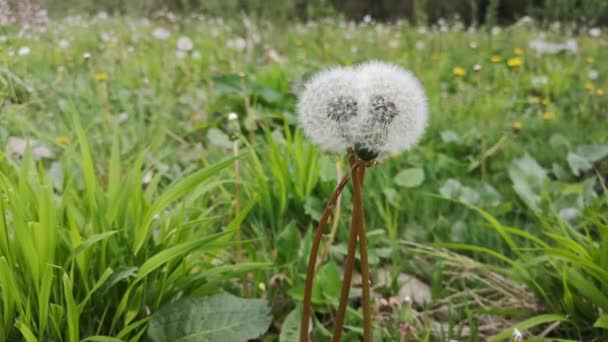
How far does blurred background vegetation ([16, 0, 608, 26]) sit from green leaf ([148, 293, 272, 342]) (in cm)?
331

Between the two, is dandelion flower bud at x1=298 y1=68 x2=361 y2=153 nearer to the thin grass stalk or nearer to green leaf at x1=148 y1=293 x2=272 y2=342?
the thin grass stalk

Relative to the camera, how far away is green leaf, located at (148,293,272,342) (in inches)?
39.6

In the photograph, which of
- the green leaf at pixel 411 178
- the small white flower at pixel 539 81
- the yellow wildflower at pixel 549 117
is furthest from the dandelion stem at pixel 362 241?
the small white flower at pixel 539 81

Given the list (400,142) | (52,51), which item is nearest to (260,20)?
(52,51)

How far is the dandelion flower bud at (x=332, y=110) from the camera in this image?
722mm

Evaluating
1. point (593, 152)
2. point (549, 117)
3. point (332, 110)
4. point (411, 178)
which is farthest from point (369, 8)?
point (332, 110)

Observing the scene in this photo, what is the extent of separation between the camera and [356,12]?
9.54m

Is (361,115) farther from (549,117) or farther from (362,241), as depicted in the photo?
(549,117)

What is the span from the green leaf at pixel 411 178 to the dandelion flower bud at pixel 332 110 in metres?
1.03

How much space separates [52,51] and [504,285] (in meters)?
3.47

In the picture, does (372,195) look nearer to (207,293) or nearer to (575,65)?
(207,293)

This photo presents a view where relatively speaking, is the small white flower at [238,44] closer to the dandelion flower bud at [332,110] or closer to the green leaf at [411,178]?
the green leaf at [411,178]

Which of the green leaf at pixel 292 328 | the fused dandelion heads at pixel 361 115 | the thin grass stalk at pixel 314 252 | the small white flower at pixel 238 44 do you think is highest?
the fused dandelion heads at pixel 361 115

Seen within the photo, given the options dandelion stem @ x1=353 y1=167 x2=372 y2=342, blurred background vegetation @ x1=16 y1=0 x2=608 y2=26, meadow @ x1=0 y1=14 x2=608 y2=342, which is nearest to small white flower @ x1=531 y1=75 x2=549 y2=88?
meadow @ x1=0 y1=14 x2=608 y2=342
